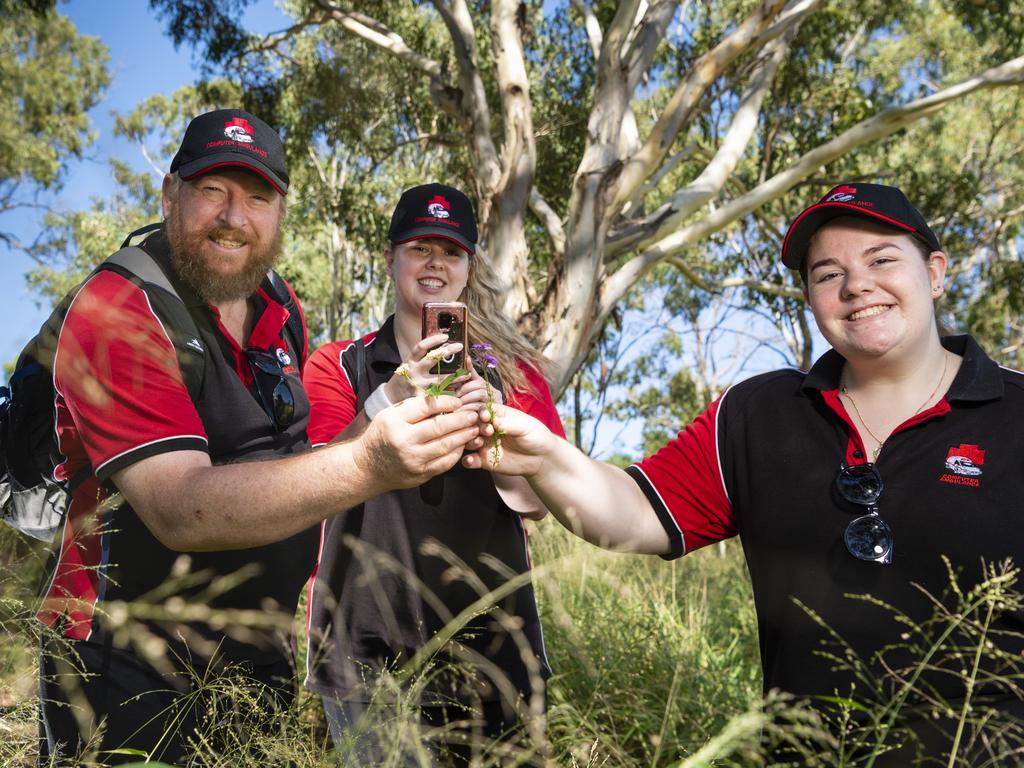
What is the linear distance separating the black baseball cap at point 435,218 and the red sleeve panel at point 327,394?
432 mm

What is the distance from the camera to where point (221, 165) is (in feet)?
8.01

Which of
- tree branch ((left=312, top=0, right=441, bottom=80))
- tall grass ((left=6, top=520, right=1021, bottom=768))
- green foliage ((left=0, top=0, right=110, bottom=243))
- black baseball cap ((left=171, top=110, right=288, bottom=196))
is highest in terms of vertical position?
green foliage ((left=0, top=0, right=110, bottom=243))

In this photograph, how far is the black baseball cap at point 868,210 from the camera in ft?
7.04

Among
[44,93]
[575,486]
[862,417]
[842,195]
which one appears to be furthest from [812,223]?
A: [44,93]

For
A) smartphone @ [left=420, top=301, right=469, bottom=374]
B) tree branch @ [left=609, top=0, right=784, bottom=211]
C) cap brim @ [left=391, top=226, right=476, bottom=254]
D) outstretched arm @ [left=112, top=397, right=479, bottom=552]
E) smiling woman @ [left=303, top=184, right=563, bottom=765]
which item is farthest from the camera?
tree branch @ [left=609, top=0, right=784, bottom=211]

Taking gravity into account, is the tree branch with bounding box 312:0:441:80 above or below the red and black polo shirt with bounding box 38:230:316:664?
above

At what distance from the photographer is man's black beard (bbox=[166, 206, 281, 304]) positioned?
2.40 m

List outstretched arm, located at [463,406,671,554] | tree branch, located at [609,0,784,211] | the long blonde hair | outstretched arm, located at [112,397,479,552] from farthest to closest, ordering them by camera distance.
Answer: tree branch, located at [609,0,784,211] < the long blonde hair < outstretched arm, located at [463,406,671,554] < outstretched arm, located at [112,397,479,552]

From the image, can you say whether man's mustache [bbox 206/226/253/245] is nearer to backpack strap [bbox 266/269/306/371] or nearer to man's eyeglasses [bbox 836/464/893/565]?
backpack strap [bbox 266/269/306/371]

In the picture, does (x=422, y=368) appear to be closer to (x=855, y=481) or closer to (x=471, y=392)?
(x=471, y=392)

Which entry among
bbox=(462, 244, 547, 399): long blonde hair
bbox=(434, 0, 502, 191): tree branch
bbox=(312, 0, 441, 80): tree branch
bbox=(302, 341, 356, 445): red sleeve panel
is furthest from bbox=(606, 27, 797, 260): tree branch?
bbox=(302, 341, 356, 445): red sleeve panel

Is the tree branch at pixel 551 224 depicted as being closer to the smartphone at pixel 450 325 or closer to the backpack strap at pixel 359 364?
the backpack strap at pixel 359 364

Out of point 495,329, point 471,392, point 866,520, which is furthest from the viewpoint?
point 495,329

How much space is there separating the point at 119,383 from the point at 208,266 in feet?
1.76
